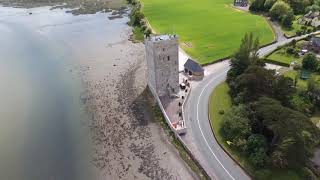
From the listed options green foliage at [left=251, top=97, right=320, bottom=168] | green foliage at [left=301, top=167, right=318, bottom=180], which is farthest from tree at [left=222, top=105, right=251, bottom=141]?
green foliage at [left=301, top=167, right=318, bottom=180]

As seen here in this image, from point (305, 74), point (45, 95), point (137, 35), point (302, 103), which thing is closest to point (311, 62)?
point (305, 74)

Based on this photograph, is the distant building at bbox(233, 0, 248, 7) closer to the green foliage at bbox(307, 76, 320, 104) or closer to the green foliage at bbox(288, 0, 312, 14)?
the green foliage at bbox(288, 0, 312, 14)

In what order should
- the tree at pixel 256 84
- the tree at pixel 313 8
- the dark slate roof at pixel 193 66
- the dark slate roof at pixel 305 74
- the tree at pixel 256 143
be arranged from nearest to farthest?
the tree at pixel 256 143, the tree at pixel 256 84, the dark slate roof at pixel 305 74, the dark slate roof at pixel 193 66, the tree at pixel 313 8

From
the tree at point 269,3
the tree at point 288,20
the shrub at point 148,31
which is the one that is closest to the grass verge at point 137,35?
the shrub at point 148,31

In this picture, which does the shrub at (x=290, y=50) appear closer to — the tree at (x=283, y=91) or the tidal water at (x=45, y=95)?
the tree at (x=283, y=91)

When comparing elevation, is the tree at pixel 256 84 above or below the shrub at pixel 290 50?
above

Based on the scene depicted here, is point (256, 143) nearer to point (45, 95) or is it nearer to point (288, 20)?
point (45, 95)

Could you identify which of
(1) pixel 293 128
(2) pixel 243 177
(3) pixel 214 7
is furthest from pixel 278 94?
(3) pixel 214 7
